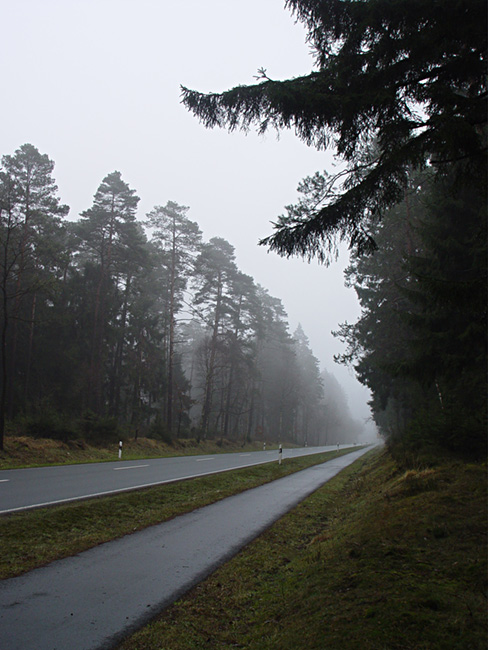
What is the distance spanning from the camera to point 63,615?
358 cm

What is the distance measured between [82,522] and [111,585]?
285 cm

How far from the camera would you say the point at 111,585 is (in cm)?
429

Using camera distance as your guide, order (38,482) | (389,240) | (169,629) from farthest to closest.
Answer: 1. (389,240)
2. (38,482)
3. (169,629)

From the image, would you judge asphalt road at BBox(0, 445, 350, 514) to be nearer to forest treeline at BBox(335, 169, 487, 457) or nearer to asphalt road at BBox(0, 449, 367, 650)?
asphalt road at BBox(0, 449, 367, 650)

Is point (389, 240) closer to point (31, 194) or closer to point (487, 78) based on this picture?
point (487, 78)

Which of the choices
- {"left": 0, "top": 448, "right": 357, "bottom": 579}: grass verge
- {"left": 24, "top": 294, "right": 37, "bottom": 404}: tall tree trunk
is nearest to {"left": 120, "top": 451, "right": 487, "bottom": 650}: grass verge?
{"left": 0, "top": 448, "right": 357, "bottom": 579}: grass verge

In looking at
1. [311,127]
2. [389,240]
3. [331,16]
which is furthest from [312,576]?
[389,240]

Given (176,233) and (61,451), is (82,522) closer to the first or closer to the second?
(61,451)

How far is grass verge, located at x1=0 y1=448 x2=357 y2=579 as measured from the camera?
5176mm

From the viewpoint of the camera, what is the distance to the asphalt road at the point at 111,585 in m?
3.30

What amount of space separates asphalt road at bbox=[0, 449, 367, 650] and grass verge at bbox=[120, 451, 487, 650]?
231 mm

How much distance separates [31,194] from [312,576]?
93.9 feet

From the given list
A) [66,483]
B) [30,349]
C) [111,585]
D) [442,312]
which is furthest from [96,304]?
[111,585]

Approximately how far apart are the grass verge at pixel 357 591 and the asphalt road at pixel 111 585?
0.76 ft
